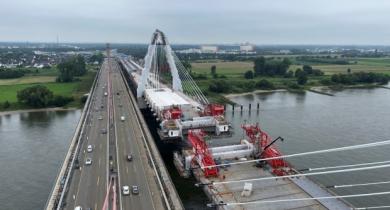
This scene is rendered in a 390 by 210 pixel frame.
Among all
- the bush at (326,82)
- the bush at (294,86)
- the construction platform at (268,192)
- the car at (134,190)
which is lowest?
the construction platform at (268,192)

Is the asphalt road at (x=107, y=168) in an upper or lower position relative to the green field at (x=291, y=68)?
lower

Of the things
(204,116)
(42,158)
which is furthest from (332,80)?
(42,158)

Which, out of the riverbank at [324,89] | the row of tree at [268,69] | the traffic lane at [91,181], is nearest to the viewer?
the traffic lane at [91,181]

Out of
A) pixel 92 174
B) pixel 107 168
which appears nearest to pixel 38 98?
pixel 107 168

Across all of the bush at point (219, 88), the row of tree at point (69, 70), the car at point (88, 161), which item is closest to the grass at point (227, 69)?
the bush at point (219, 88)

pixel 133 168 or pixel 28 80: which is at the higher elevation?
pixel 28 80

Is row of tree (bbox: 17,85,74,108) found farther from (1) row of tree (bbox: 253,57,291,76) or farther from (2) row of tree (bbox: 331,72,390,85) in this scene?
(2) row of tree (bbox: 331,72,390,85)

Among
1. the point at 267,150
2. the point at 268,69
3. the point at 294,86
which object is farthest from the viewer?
the point at 268,69

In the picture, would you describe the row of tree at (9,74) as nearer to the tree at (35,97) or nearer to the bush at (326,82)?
the tree at (35,97)

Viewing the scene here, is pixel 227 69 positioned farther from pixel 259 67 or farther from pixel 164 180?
pixel 164 180
